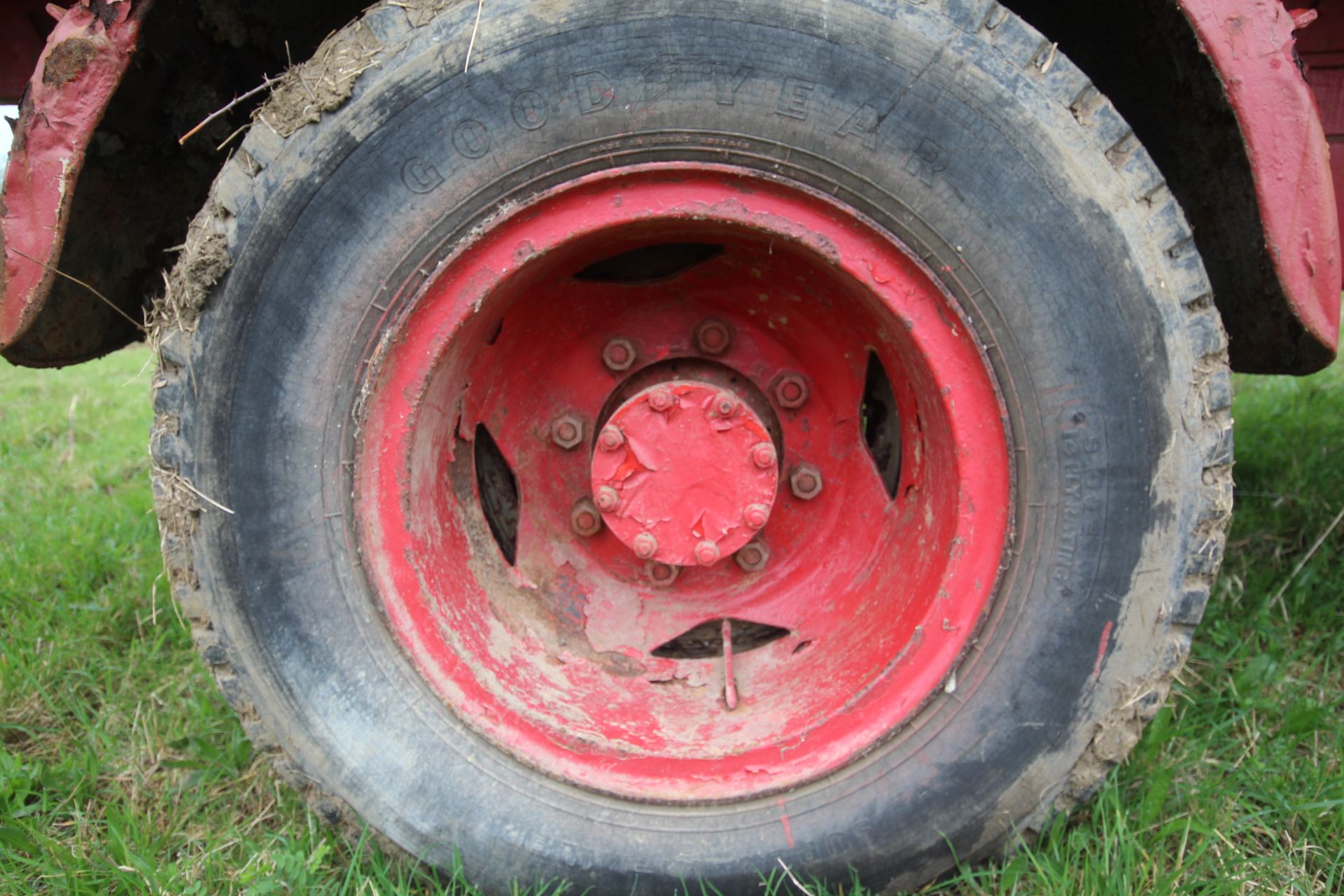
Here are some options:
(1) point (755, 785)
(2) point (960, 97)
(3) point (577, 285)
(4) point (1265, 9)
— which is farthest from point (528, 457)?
(4) point (1265, 9)

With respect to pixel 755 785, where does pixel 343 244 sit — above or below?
above

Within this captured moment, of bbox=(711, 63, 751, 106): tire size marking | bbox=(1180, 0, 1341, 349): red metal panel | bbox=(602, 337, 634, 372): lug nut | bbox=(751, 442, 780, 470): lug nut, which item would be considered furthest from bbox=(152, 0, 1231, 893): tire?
bbox=(602, 337, 634, 372): lug nut

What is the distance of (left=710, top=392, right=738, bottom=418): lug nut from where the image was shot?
1521 mm

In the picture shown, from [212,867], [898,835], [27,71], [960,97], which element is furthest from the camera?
[27,71]

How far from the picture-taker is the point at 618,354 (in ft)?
5.69

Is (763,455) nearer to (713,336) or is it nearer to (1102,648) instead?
(713,336)

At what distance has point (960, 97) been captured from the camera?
4.06ft

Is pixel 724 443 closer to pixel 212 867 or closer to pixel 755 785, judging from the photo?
pixel 755 785

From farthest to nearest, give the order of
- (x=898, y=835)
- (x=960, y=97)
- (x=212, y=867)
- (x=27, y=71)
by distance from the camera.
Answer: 1. (x=27, y=71)
2. (x=212, y=867)
3. (x=898, y=835)
4. (x=960, y=97)

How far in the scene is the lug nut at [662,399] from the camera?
4.99 ft

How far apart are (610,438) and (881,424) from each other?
22.2 inches

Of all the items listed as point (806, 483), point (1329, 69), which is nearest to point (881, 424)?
point (806, 483)

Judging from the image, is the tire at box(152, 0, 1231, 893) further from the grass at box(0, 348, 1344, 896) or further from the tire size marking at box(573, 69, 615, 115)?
the grass at box(0, 348, 1344, 896)

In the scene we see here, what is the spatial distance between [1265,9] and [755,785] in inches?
53.3
